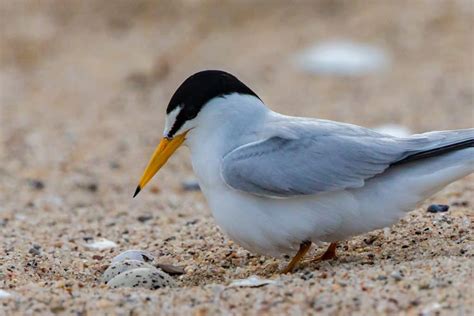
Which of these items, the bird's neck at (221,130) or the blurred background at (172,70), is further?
the blurred background at (172,70)

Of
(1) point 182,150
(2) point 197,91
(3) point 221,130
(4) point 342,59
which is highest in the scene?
(4) point 342,59

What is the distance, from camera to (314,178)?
4535 mm

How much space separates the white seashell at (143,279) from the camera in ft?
14.7

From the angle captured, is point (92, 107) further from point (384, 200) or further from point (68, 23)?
point (384, 200)

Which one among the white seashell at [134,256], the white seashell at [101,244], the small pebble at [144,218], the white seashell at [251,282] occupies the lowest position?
the white seashell at [101,244]

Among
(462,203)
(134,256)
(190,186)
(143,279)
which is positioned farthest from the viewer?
(190,186)

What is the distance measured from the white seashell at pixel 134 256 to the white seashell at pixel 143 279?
1.89 ft

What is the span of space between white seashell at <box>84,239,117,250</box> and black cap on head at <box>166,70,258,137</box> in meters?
1.24

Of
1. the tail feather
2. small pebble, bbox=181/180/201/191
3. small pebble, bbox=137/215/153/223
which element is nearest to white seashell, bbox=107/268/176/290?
the tail feather

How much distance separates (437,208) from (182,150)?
142 inches

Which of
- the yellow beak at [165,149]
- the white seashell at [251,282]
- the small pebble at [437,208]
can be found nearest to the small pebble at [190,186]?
the small pebble at [437,208]

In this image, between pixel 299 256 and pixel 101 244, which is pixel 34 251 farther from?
pixel 299 256

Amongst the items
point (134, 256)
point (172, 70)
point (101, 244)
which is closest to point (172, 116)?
point (134, 256)

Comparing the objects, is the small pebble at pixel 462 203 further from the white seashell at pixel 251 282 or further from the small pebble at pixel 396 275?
the white seashell at pixel 251 282
